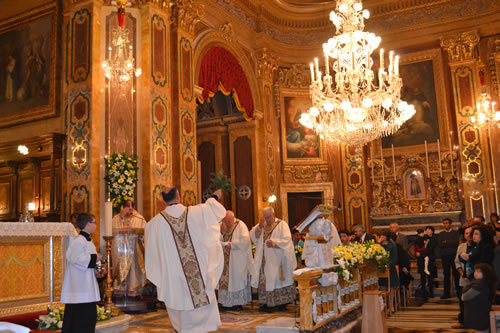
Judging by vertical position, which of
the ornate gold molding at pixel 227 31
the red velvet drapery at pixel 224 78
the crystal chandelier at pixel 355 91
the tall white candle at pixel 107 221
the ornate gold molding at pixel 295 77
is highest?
the ornate gold molding at pixel 227 31

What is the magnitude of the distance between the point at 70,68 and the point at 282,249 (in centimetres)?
553

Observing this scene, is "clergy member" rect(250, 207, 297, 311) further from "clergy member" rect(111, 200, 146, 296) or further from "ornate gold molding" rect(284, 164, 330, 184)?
"ornate gold molding" rect(284, 164, 330, 184)

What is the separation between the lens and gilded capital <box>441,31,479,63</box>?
1461 cm

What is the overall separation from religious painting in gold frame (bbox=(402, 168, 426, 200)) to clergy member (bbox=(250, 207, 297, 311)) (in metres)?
7.72

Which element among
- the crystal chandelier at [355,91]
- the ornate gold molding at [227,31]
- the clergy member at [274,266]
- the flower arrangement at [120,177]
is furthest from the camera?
the ornate gold molding at [227,31]

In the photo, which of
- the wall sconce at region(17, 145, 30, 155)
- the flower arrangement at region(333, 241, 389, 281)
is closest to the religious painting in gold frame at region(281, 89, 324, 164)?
the flower arrangement at region(333, 241, 389, 281)

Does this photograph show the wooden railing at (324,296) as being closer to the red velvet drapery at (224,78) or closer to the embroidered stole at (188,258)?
the embroidered stole at (188,258)

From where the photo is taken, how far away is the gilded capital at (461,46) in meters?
14.6

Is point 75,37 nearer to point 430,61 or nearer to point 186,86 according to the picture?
point 186,86

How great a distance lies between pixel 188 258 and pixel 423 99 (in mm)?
11524

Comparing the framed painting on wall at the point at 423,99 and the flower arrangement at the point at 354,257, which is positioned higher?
the framed painting on wall at the point at 423,99

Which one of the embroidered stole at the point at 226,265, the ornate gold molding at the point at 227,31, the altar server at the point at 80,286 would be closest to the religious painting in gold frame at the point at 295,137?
the ornate gold molding at the point at 227,31

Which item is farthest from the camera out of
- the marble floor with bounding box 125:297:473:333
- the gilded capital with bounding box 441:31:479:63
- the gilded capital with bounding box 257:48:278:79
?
the gilded capital with bounding box 257:48:278:79

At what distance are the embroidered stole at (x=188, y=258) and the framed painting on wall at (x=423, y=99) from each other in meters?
Answer: 10.9
